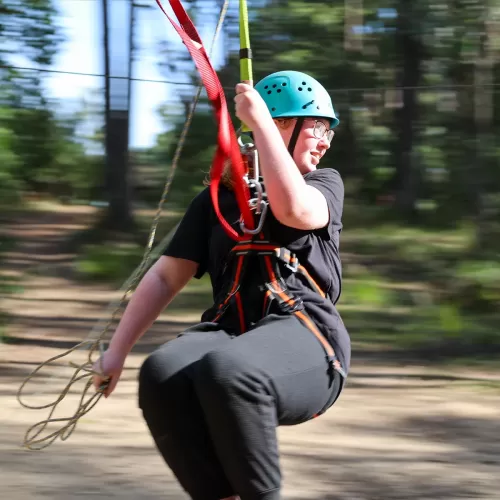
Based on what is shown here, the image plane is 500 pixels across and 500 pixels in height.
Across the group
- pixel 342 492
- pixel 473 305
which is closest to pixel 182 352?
pixel 342 492

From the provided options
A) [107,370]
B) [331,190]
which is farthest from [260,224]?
[107,370]

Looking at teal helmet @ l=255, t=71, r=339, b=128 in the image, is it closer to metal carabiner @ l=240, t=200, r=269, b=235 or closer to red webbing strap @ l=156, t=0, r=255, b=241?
red webbing strap @ l=156, t=0, r=255, b=241

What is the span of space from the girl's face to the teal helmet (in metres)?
0.02

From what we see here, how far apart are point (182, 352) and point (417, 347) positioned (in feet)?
14.8

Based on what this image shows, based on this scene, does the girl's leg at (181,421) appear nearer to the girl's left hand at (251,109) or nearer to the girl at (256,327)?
the girl at (256,327)

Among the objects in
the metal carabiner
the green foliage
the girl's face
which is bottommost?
the green foliage

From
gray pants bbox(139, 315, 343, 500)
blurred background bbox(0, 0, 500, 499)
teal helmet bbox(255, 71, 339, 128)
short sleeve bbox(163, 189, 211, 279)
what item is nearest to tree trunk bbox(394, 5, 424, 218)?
blurred background bbox(0, 0, 500, 499)

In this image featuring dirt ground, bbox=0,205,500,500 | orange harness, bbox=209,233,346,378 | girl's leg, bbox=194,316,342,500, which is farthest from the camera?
dirt ground, bbox=0,205,500,500

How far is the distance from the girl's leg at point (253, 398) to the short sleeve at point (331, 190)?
373 millimetres

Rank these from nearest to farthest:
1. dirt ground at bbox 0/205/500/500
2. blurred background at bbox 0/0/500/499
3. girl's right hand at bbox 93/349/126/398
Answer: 1. girl's right hand at bbox 93/349/126/398
2. dirt ground at bbox 0/205/500/500
3. blurred background at bbox 0/0/500/499

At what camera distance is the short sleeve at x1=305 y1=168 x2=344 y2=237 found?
241 cm

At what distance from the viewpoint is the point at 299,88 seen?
8.54ft

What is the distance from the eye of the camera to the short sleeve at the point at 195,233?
262cm

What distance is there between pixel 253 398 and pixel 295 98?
36.5 inches
